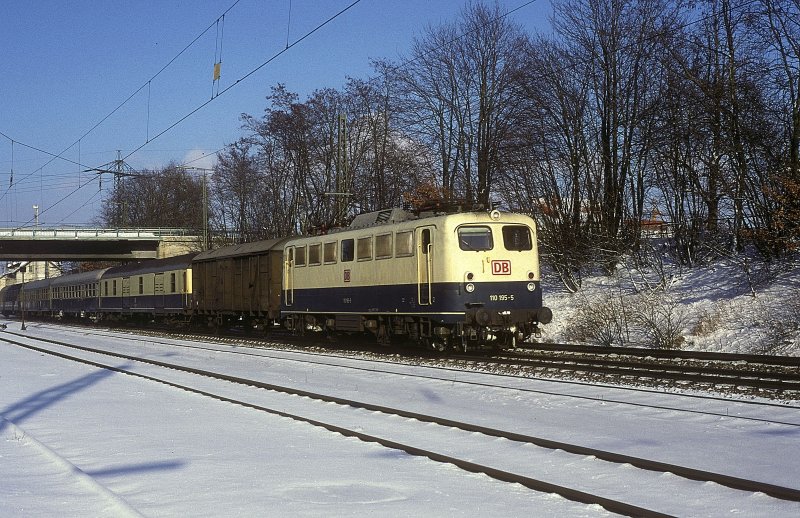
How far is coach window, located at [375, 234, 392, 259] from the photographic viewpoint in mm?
20641

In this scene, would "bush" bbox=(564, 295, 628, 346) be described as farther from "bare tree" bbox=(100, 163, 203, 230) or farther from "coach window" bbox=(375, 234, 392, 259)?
"bare tree" bbox=(100, 163, 203, 230)

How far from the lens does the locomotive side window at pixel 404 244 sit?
65.1 feet

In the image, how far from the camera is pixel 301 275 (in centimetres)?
2545

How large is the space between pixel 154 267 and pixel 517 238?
26.1 m

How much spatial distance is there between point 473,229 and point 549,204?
14166 mm

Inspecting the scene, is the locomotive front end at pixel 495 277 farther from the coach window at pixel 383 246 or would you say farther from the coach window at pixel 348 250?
the coach window at pixel 348 250

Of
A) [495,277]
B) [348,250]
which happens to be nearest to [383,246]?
[348,250]

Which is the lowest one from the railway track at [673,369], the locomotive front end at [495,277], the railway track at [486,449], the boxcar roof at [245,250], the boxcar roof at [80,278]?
the railway track at [486,449]

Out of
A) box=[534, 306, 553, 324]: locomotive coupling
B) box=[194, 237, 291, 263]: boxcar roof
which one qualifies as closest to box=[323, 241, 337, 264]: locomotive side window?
box=[194, 237, 291, 263]: boxcar roof

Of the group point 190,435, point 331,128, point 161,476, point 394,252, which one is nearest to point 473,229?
point 394,252

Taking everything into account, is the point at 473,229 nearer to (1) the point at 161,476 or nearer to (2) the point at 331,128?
(1) the point at 161,476

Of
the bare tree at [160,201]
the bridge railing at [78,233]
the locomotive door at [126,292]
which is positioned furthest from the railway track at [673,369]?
the bare tree at [160,201]

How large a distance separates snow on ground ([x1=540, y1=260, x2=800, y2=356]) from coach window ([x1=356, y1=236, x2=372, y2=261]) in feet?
21.1

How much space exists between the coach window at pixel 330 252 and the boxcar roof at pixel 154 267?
14219 mm
